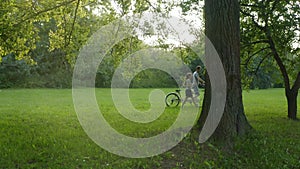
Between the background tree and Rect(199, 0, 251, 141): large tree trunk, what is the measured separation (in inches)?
121

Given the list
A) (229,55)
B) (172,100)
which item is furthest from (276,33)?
(172,100)

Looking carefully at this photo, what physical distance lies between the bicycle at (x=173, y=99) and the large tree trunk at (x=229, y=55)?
337 inches

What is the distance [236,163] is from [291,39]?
212 inches

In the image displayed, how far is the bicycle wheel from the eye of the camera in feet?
49.0

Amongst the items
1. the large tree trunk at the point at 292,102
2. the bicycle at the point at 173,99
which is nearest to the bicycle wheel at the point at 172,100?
the bicycle at the point at 173,99

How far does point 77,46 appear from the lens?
35.2 ft

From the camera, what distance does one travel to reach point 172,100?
14.7 m

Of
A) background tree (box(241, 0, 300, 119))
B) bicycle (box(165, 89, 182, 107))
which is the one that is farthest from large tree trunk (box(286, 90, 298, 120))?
bicycle (box(165, 89, 182, 107))

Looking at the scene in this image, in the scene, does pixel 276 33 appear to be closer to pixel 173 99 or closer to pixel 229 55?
pixel 229 55

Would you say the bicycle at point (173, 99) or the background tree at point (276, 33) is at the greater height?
the background tree at point (276, 33)

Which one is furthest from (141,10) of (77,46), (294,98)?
(294,98)

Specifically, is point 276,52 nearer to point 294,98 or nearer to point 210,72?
point 294,98

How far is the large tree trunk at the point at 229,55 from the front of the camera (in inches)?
240

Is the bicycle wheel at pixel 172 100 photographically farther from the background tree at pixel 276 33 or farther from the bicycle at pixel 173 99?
the background tree at pixel 276 33
